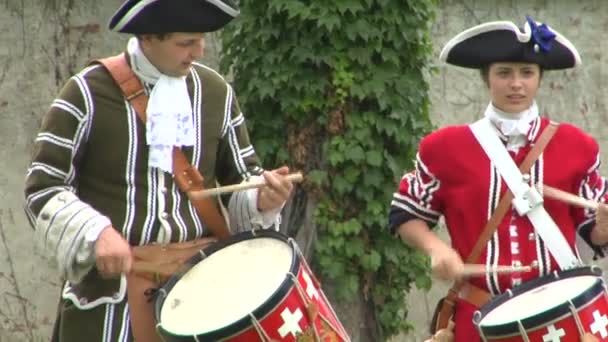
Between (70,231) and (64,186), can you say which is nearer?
(70,231)

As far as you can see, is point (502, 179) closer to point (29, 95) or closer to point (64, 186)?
point (64, 186)

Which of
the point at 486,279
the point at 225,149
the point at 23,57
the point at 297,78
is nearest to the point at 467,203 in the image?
the point at 486,279

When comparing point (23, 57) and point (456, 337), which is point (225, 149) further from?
point (23, 57)

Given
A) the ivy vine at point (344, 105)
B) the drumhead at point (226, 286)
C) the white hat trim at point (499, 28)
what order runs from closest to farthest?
the drumhead at point (226, 286), the white hat trim at point (499, 28), the ivy vine at point (344, 105)

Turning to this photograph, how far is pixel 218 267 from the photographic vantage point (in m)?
5.52

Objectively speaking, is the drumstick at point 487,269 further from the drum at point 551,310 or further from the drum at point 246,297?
the drum at point 246,297

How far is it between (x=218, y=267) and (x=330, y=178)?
337 cm

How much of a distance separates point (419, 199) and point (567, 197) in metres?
0.58

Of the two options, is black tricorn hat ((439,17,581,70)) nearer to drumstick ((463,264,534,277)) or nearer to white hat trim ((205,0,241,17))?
drumstick ((463,264,534,277))

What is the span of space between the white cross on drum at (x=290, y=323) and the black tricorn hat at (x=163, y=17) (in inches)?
39.1

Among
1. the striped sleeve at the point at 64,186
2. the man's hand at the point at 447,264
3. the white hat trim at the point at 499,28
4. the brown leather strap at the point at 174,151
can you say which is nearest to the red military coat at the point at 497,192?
the man's hand at the point at 447,264

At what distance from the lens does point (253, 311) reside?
5137 millimetres

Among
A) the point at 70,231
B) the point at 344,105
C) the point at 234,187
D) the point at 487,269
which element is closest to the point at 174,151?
the point at 234,187

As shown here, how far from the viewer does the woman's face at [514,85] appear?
231 inches
